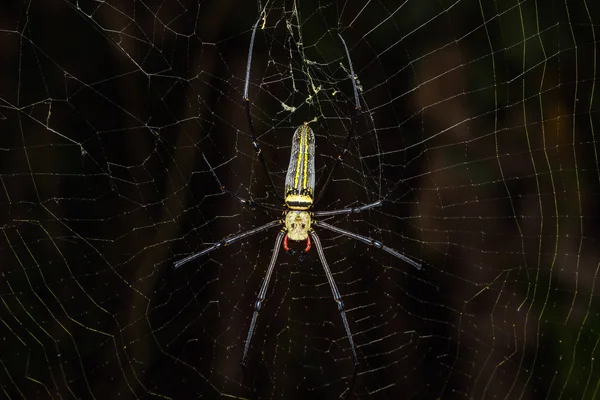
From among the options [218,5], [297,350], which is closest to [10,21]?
[218,5]

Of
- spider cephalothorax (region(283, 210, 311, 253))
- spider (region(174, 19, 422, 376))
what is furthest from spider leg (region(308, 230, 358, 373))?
spider cephalothorax (region(283, 210, 311, 253))

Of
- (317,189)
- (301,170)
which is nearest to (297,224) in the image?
(301,170)

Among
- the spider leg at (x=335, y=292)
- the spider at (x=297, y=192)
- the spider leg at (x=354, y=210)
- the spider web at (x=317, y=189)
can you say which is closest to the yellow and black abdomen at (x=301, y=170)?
the spider at (x=297, y=192)

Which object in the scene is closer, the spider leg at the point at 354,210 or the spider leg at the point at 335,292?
the spider leg at the point at 354,210

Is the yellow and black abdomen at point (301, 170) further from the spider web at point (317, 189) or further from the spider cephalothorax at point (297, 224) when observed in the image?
the spider web at point (317, 189)

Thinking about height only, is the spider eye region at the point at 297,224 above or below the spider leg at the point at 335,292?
above

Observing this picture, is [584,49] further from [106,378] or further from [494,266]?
[106,378]
